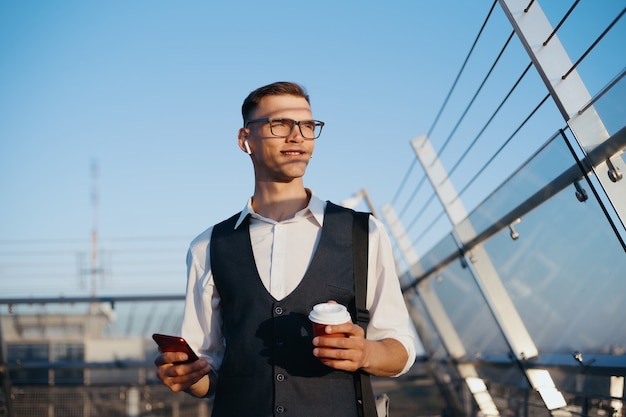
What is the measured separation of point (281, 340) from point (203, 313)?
38 cm

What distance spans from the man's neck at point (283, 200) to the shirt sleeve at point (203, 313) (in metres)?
0.23

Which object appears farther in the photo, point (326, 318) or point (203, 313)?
point (203, 313)

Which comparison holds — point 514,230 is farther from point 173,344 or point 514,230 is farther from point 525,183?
point 173,344

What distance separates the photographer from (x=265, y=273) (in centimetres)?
226

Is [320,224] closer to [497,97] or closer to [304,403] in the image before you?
[304,403]

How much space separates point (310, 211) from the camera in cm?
236

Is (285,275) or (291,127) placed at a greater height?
(291,127)

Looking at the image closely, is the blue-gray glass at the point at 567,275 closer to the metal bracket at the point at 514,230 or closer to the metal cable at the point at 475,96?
the metal bracket at the point at 514,230

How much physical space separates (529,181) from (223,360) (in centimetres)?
168

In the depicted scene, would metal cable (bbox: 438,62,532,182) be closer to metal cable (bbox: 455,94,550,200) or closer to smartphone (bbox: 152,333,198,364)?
metal cable (bbox: 455,94,550,200)

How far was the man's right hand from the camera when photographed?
206 cm

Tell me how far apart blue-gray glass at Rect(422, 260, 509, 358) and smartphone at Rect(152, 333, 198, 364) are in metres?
2.52

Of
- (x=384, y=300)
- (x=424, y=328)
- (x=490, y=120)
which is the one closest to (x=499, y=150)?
(x=490, y=120)

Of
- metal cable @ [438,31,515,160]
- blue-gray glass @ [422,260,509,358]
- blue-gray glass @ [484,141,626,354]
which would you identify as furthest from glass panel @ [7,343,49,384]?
blue-gray glass @ [484,141,626,354]
